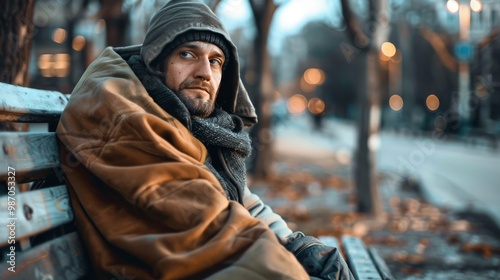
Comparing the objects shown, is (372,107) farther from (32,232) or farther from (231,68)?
(32,232)

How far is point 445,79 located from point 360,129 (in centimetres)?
4499

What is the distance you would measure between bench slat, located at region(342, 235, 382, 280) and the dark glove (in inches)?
23.0

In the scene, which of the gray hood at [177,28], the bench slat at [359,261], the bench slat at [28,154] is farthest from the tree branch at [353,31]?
the bench slat at [28,154]

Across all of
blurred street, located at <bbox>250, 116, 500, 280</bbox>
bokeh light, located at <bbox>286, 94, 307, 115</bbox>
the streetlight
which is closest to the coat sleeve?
blurred street, located at <bbox>250, 116, 500, 280</bbox>

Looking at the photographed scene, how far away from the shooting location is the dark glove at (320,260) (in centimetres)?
214

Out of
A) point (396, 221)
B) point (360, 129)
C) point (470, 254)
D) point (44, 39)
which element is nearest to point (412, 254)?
point (470, 254)

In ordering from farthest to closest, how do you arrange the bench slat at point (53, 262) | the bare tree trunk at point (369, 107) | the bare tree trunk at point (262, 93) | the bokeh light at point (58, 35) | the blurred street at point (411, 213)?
the bokeh light at point (58, 35)
the bare tree trunk at point (262, 93)
the bare tree trunk at point (369, 107)
the blurred street at point (411, 213)
the bench slat at point (53, 262)

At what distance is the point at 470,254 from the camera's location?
6.00 m

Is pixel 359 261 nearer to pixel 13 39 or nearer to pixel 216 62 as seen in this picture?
pixel 216 62

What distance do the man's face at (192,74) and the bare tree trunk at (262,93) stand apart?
9093 mm

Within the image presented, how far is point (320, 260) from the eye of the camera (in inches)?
85.9

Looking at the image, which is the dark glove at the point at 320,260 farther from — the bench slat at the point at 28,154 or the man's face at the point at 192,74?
the bench slat at the point at 28,154

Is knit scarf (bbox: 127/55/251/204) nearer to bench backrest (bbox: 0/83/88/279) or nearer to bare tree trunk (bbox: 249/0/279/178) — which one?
bench backrest (bbox: 0/83/88/279)

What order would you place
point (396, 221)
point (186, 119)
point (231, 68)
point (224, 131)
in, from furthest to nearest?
point (396, 221) < point (231, 68) < point (224, 131) < point (186, 119)
